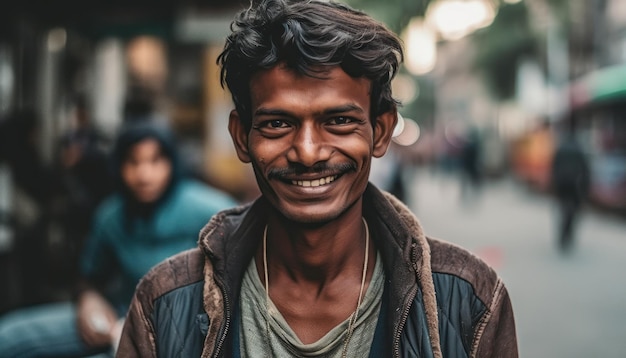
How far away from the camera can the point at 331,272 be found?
2.17m

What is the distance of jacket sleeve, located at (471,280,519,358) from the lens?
6.35 ft

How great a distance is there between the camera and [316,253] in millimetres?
2127

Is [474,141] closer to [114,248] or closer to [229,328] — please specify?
[114,248]

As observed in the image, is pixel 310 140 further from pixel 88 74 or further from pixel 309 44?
pixel 88 74

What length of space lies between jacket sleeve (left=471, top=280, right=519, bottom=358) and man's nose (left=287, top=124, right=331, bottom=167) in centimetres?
61

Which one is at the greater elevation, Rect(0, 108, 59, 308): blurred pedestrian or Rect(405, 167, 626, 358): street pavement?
Rect(0, 108, 59, 308): blurred pedestrian

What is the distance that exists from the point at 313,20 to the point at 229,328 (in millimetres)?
882

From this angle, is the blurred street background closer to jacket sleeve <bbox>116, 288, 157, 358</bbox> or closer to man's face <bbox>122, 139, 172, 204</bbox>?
jacket sleeve <bbox>116, 288, 157, 358</bbox>

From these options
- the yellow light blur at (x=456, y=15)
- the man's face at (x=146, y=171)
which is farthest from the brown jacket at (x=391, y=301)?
the yellow light blur at (x=456, y=15)

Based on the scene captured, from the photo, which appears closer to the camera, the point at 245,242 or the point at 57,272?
the point at 245,242

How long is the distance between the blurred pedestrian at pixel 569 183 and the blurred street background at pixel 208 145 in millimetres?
39

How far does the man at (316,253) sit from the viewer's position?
196 centimetres

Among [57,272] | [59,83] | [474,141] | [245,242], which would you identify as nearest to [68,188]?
[57,272]

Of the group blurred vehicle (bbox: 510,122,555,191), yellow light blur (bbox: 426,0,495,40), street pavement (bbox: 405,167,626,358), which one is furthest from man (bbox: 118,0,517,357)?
blurred vehicle (bbox: 510,122,555,191)
